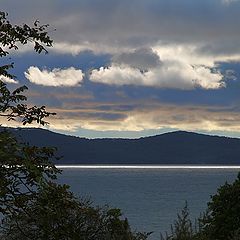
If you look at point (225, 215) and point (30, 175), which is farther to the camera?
point (225, 215)

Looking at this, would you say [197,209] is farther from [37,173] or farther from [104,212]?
[37,173]

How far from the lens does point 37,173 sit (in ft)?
41.2

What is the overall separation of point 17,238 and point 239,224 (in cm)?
A: 2076

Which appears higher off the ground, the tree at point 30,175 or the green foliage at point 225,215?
the tree at point 30,175

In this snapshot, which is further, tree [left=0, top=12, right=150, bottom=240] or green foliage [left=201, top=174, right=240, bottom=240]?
green foliage [left=201, top=174, right=240, bottom=240]

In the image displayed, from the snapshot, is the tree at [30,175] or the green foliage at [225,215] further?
the green foliage at [225,215]

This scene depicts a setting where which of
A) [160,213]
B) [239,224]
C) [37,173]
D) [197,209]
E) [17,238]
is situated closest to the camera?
[37,173]

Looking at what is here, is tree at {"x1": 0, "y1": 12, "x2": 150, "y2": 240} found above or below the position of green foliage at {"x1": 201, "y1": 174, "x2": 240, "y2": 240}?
above

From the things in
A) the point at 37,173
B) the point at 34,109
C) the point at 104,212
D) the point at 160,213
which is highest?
the point at 34,109

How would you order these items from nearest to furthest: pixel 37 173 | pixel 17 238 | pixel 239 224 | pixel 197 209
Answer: pixel 37 173 < pixel 17 238 < pixel 239 224 < pixel 197 209

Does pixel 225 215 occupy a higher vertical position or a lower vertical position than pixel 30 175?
lower

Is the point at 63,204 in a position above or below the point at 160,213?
above

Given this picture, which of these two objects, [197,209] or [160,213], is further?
[197,209]

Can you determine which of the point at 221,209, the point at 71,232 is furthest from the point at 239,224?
the point at 71,232
